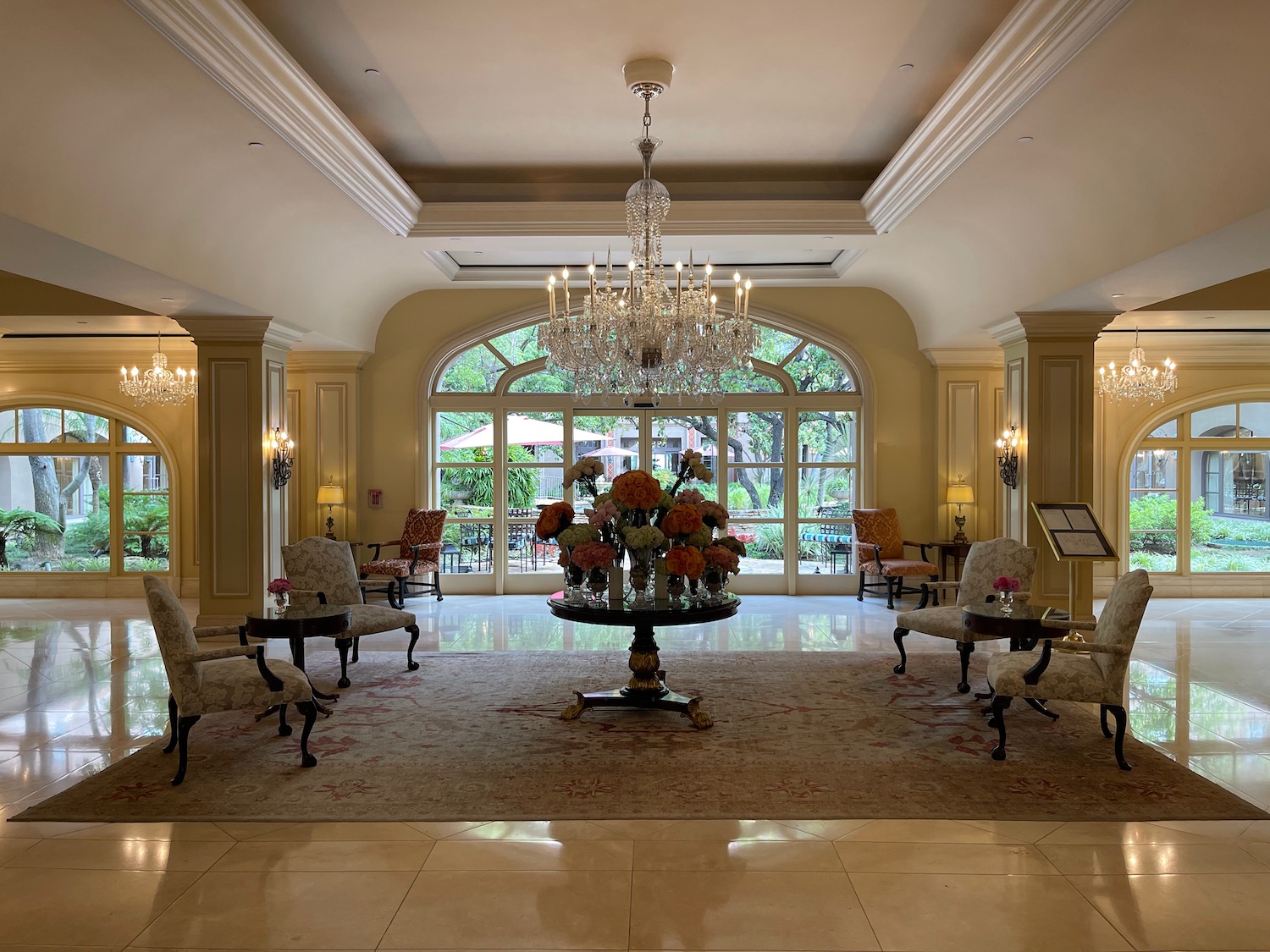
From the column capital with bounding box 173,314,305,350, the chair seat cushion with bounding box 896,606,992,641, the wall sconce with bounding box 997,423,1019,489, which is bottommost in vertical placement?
the chair seat cushion with bounding box 896,606,992,641

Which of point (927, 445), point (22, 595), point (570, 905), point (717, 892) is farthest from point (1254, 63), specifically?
point (22, 595)

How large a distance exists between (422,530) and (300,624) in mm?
5361

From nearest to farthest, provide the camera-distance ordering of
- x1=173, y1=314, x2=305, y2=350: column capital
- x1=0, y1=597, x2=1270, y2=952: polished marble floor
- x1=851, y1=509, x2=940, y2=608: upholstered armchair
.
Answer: x1=0, y1=597, x2=1270, y2=952: polished marble floor, x1=173, y1=314, x2=305, y2=350: column capital, x1=851, y1=509, x2=940, y2=608: upholstered armchair

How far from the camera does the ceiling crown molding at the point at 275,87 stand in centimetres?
445

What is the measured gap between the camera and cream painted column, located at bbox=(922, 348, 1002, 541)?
440 inches

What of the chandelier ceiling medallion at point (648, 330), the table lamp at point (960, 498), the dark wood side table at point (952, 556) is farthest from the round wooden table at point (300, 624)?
the table lamp at point (960, 498)

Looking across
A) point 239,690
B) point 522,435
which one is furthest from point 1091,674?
point 522,435

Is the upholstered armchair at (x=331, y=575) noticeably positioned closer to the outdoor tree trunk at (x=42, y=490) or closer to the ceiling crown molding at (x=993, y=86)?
the ceiling crown molding at (x=993, y=86)

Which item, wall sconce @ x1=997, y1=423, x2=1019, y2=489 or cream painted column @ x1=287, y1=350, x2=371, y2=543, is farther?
cream painted column @ x1=287, y1=350, x2=371, y2=543

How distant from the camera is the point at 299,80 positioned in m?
5.47

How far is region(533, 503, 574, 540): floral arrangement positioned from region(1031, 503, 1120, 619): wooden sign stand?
4040mm

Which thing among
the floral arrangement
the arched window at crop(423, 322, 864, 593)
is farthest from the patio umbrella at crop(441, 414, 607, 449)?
the floral arrangement

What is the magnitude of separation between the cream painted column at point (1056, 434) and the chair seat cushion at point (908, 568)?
5.02 feet

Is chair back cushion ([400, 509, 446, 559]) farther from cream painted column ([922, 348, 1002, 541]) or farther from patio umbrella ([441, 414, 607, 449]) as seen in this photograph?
cream painted column ([922, 348, 1002, 541])
